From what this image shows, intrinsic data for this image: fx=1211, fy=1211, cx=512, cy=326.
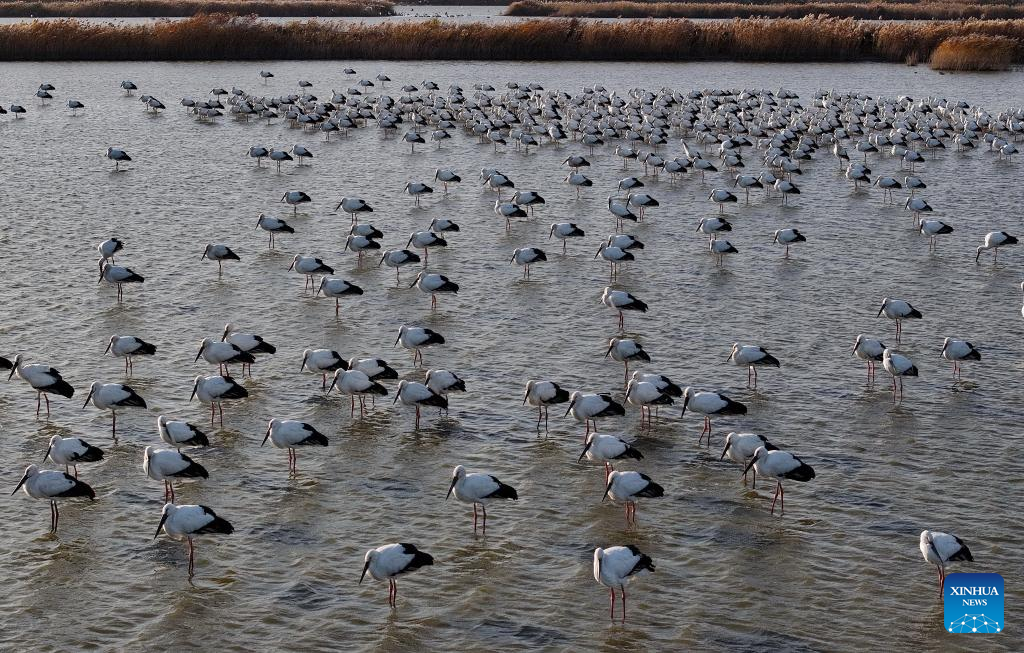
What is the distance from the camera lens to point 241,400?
55.6 feet

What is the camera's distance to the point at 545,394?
15711mm

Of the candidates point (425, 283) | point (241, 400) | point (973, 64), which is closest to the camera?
point (241, 400)

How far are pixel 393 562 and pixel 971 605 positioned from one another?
5.45 meters

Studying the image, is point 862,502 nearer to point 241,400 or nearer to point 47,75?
point 241,400

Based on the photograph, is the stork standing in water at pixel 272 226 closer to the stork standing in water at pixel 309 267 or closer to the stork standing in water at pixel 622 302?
the stork standing in water at pixel 309 267

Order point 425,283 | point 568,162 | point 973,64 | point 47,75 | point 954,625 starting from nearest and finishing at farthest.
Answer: point 954,625, point 425,283, point 568,162, point 47,75, point 973,64

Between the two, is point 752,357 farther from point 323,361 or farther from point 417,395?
point 323,361

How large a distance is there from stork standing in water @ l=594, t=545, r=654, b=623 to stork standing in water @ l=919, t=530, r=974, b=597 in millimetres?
2720

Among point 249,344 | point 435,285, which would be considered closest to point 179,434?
point 249,344

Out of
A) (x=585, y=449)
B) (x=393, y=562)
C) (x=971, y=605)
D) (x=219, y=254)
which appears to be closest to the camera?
(x=971, y=605)

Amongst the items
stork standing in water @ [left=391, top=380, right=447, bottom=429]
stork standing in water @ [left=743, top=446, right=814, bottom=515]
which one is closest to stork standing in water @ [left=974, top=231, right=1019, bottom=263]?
stork standing in water @ [left=743, top=446, right=814, bottom=515]

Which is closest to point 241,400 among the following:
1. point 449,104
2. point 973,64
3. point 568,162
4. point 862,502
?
point 862,502

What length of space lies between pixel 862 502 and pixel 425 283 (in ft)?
30.2

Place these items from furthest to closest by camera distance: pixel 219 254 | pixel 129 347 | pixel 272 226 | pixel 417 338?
pixel 272 226
pixel 219 254
pixel 417 338
pixel 129 347
